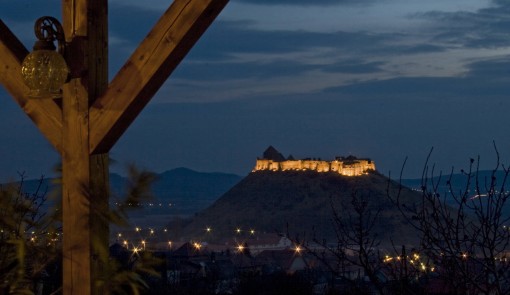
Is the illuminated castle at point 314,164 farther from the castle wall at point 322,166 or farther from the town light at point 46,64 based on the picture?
the town light at point 46,64

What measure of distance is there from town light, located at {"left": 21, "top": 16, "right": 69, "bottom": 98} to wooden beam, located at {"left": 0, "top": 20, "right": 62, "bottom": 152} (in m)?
0.07

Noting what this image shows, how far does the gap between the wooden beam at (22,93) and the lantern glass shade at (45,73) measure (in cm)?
7

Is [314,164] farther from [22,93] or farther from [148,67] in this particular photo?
[148,67]

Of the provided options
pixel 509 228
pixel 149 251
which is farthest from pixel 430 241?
pixel 149 251

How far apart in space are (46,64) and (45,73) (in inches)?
1.4

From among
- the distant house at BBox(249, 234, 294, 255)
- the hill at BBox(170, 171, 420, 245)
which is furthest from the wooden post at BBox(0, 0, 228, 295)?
the hill at BBox(170, 171, 420, 245)

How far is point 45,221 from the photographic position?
3053mm

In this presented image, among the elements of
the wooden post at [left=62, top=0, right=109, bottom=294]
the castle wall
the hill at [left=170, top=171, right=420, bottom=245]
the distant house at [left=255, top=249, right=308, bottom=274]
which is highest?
the castle wall

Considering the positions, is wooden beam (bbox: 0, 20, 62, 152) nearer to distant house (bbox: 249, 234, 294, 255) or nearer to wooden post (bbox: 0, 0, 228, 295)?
wooden post (bbox: 0, 0, 228, 295)

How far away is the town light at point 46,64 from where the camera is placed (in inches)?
114

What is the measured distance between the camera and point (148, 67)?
2830mm

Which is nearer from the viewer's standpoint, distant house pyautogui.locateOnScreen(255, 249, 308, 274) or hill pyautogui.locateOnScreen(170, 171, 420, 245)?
distant house pyautogui.locateOnScreen(255, 249, 308, 274)

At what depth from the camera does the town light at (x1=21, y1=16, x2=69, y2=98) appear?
9.48 ft

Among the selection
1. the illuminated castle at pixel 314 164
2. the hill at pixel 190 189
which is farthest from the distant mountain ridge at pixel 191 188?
the illuminated castle at pixel 314 164
